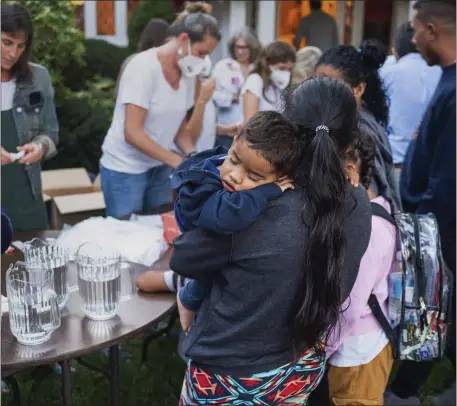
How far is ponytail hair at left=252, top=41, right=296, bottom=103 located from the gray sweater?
316cm

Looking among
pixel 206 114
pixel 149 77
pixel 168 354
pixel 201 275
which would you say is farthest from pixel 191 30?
pixel 201 275

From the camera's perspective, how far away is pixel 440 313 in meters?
1.99

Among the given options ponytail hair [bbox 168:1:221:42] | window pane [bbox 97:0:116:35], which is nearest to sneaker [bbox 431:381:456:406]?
ponytail hair [bbox 168:1:221:42]

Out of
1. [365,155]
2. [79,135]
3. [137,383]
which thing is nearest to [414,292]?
[365,155]

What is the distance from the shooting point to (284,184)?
1.42 m

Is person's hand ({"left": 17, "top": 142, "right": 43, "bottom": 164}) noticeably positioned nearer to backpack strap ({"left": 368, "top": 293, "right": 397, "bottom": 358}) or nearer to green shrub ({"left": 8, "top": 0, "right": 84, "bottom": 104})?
backpack strap ({"left": 368, "top": 293, "right": 397, "bottom": 358})

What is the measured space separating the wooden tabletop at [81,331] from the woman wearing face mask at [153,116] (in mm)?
1119

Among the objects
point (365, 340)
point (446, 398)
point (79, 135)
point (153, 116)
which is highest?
point (153, 116)

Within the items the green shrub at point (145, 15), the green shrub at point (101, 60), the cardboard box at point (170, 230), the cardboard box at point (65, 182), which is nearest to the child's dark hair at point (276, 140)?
the cardboard box at point (170, 230)

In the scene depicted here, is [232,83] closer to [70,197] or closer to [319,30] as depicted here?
[70,197]

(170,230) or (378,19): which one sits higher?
(378,19)

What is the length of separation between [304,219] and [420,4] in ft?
5.89

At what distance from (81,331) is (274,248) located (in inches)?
27.6

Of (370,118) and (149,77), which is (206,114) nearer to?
(149,77)
